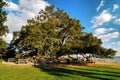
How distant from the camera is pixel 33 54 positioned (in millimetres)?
61031

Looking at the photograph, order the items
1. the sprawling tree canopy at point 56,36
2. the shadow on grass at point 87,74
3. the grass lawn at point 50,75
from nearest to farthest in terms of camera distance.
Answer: the grass lawn at point 50,75 → the shadow on grass at point 87,74 → the sprawling tree canopy at point 56,36

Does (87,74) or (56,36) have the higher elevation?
(56,36)

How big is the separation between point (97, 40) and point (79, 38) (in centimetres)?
504

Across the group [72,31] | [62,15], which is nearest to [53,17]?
[62,15]

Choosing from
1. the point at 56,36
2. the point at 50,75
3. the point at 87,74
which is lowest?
the point at 87,74

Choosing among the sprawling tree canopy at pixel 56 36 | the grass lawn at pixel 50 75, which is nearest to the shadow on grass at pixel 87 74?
the grass lawn at pixel 50 75

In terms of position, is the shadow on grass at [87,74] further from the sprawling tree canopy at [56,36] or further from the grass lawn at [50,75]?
the sprawling tree canopy at [56,36]

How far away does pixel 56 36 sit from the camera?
59281 millimetres

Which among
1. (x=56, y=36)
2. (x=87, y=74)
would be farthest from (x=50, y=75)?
(x=56, y=36)

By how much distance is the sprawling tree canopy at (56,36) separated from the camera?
54.8 meters

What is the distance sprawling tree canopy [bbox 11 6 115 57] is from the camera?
2156 inches

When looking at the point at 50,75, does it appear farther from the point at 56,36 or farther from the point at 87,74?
the point at 56,36

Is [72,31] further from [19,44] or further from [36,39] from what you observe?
[19,44]

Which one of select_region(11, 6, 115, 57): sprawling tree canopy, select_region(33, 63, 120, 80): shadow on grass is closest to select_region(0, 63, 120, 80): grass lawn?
select_region(33, 63, 120, 80): shadow on grass
